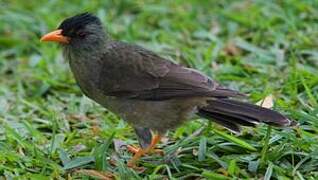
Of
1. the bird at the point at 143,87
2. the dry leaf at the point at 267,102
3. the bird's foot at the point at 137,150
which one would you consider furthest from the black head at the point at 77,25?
the dry leaf at the point at 267,102

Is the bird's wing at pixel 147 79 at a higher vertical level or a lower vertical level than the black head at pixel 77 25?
lower

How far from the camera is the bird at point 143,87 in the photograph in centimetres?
552

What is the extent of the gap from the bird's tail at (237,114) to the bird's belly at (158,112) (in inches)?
4.1

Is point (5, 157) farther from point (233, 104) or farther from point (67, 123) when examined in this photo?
point (233, 104)

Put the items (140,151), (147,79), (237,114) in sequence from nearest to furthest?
1. (237,114)
2. (140,151)
3. (147,79)

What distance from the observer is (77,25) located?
5.95 m

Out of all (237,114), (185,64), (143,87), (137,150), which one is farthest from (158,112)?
(185,64)

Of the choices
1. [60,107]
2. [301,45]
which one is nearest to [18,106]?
[60,107]

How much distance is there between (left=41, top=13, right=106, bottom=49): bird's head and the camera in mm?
5934

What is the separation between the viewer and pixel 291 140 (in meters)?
5.50

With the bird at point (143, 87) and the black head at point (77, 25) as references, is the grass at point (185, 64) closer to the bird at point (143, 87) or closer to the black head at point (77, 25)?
the bird at point (143, 87)

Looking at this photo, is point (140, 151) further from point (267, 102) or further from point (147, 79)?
point (267, 102)

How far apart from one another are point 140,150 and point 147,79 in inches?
18.9

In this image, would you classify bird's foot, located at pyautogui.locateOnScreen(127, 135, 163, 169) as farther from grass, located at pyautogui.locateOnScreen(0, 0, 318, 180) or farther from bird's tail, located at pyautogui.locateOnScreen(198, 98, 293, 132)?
bird's tail, located at pyautogui.locateOnScreen(198, 98, 293, 132)
